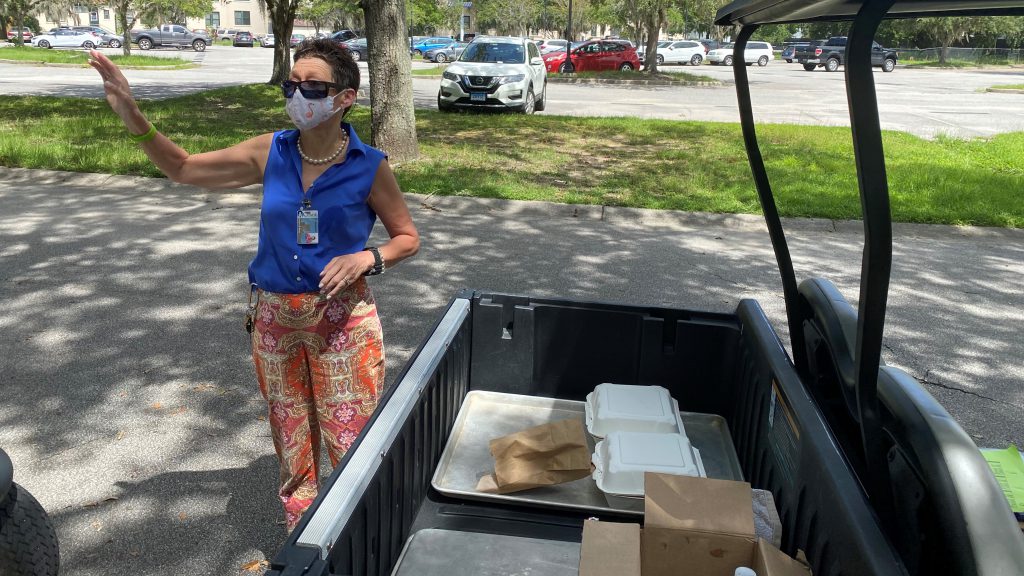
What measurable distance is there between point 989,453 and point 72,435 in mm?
3740

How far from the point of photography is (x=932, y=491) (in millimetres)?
1653

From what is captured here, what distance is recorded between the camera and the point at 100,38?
179 feet

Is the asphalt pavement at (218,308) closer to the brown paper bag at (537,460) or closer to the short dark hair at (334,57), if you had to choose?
the brown paper bag at (537,460)

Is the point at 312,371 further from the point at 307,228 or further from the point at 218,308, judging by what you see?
the point at 218,308

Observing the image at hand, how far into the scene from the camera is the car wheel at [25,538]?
245 centimetres

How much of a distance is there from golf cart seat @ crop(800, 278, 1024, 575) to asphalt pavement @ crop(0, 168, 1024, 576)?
2200mm

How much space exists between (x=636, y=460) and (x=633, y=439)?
0.11 meters

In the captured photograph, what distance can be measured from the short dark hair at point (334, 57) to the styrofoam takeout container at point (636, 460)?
147 cm

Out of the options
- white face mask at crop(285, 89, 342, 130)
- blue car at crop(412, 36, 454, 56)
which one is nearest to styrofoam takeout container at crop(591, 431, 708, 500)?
white face mask at crop(285, 89, 342, 130)

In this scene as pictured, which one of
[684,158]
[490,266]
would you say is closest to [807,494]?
[490,266]

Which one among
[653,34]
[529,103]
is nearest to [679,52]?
[653,34]

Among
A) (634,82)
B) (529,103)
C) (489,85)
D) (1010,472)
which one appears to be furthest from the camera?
(634,82)

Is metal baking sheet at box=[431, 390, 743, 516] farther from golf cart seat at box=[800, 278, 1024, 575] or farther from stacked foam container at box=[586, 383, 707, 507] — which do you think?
golf cart seat at box=[800, 278, 1024, 575]

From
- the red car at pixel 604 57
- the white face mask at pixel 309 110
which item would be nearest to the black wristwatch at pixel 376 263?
the white face mask at pixel 309 110
